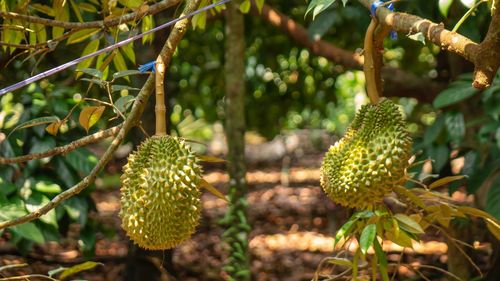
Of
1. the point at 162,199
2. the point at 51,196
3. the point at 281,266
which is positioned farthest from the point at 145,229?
the point at 281,266

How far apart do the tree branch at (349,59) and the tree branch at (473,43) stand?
1.80 metres

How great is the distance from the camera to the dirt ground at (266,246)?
3.30 metres

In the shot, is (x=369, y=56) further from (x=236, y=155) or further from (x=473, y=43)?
(x=236, y=155)

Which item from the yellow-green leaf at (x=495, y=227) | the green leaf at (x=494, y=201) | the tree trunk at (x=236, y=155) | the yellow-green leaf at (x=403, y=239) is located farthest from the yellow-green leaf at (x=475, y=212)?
the tree trunk at (x=236, y=155)

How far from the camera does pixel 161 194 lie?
49.3 inches

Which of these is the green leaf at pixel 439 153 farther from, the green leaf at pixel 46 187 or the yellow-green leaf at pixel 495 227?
the green leaf at pixel 46 187

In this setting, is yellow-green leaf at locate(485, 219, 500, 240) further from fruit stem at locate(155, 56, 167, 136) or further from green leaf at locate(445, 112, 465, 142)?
green leaf at locate(445, 112, 465, 142)

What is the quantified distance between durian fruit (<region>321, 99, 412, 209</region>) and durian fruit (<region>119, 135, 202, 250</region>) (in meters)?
0.24

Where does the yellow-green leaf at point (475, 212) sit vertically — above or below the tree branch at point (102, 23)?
below

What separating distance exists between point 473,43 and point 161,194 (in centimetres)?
55

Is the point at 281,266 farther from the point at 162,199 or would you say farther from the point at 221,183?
the point at 162,199

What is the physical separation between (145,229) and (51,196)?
1198mm

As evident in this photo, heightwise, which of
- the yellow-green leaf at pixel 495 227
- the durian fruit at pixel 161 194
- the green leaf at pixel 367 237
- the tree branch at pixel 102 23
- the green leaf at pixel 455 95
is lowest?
the yellow-green leaf at pixel 495 227

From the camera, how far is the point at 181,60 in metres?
3.82
